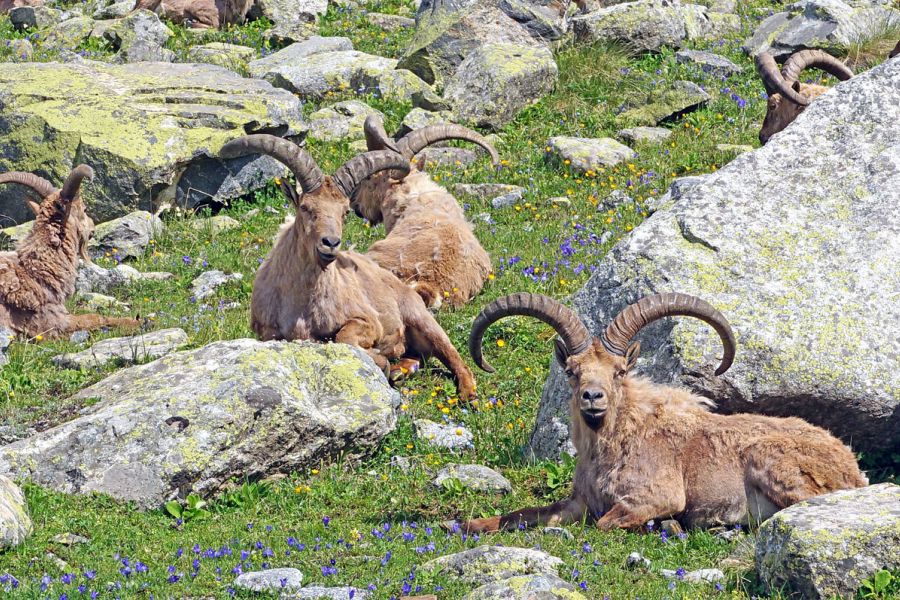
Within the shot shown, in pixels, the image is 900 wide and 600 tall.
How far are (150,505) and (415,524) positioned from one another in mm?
1866

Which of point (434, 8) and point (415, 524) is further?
point (434, 8)

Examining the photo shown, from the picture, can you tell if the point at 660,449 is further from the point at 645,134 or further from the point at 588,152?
the point at 645,134

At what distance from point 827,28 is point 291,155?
42.1ft

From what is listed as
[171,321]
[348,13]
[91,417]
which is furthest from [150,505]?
[348,13]

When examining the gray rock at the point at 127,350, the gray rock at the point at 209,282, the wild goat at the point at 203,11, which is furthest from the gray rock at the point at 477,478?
the wild goat at the point at 203,11

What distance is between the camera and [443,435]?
1082cm

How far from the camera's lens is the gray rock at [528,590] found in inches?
262

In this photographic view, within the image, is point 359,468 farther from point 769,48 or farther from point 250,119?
point 769,48

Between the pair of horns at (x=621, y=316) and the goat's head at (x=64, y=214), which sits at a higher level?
the pair of horns at (x=621, y=316)

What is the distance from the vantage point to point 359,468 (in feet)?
33.9

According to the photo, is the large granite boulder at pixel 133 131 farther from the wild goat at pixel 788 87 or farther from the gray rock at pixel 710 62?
the wild goat at pixel 788 87

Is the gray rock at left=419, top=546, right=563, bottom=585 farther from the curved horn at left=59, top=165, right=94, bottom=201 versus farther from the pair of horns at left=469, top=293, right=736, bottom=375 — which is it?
the curved horn at left=59, top=165, right=94, bottom=201

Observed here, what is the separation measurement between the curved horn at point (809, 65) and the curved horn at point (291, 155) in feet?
26.4

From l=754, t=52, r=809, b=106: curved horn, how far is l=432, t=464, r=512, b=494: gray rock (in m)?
8.96
